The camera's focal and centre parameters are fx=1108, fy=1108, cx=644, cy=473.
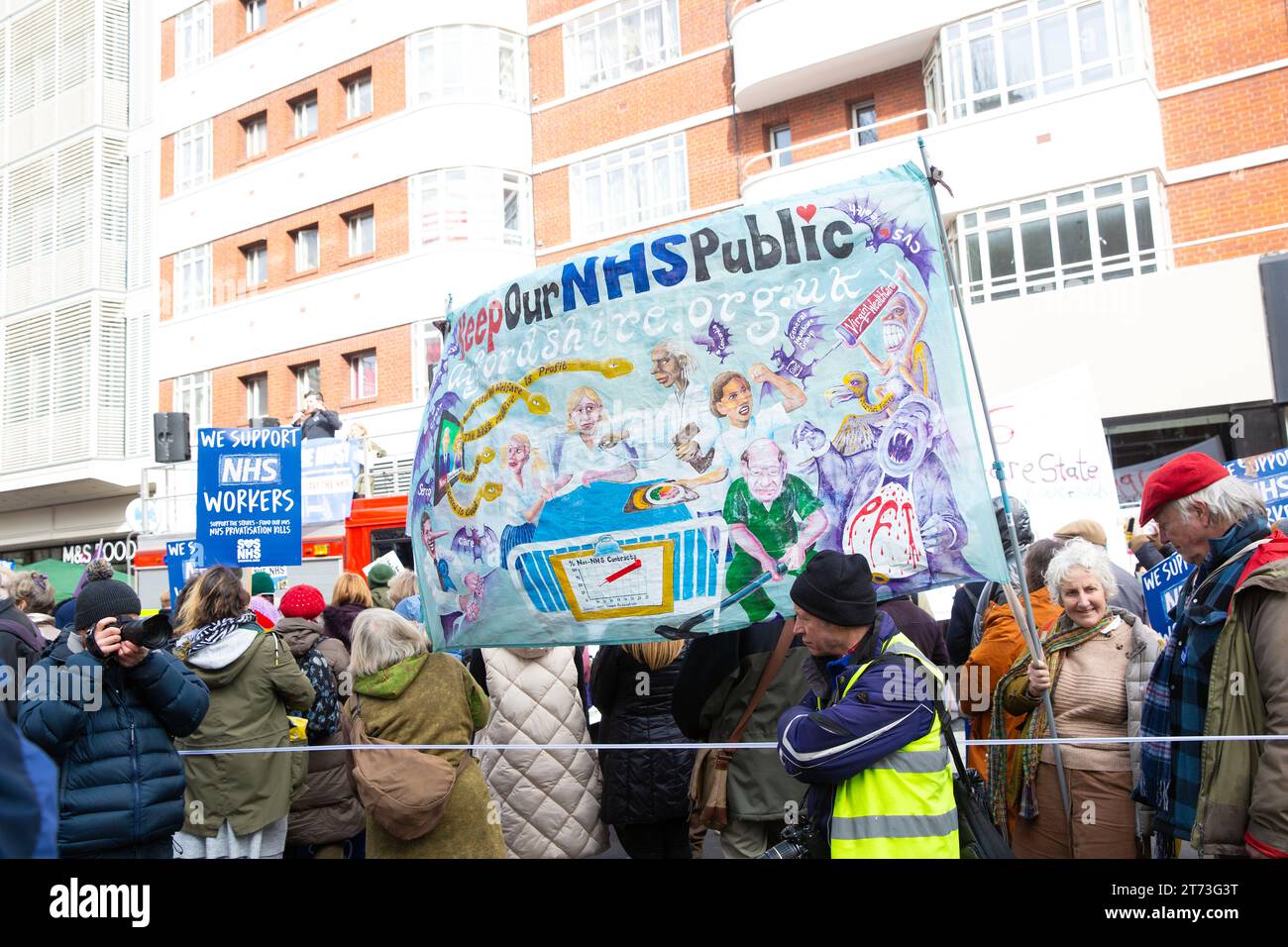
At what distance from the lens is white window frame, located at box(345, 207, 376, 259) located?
24984 mm

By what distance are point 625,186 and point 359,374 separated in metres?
7.29

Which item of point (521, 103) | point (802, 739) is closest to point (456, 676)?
point (802, 739)

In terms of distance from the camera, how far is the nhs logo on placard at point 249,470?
9258mm

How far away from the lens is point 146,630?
429cm

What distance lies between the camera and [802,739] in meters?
3.03

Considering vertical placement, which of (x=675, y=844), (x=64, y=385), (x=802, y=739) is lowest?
(x=675, y=844)

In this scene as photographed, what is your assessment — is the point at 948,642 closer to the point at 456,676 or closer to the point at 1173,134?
the point at 456,676

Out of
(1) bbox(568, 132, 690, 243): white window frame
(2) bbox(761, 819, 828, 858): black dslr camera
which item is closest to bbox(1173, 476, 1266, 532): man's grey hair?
(2) bbox(761, 819, 828, 858): black dslr camera

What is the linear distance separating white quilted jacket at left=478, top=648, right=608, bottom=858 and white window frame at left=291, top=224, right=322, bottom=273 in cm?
2192

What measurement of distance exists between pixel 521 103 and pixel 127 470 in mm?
12499

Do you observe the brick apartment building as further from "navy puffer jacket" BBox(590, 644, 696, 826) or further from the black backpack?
"navy puffer jacket" BBox(590, 644, 696, 826)

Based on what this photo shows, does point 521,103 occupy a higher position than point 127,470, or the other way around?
point 521,103

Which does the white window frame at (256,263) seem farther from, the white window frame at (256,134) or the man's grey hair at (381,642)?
the man's grey hair at (381,642)

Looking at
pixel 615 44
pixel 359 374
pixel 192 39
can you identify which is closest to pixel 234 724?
pixel 359 374
